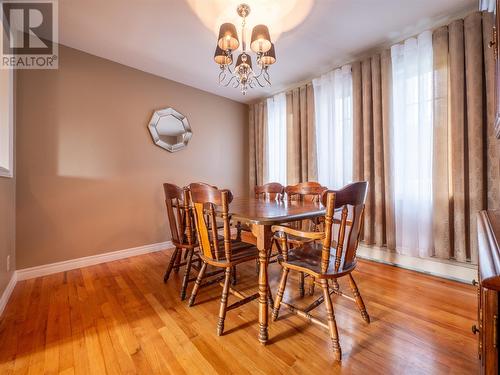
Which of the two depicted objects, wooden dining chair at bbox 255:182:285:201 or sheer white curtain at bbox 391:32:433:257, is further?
wooden dining chair at bbox 255:182:285:201

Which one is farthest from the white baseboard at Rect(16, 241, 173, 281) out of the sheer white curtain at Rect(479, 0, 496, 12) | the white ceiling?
the sheer white curtain at Rect(479, 0, 496, 12)

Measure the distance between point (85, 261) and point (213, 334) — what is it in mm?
2078

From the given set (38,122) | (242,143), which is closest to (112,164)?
(38,122)

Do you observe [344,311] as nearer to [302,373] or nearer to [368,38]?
[302,373]

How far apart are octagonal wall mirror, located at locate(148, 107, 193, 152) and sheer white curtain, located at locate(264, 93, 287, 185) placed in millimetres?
1354

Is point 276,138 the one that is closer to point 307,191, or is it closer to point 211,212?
point 307,191

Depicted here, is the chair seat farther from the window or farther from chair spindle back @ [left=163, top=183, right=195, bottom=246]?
the window

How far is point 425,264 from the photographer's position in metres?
2.34

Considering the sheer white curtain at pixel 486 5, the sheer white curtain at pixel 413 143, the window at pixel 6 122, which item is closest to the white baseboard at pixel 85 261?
the window at pixel 6 122

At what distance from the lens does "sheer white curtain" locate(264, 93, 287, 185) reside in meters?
3.73

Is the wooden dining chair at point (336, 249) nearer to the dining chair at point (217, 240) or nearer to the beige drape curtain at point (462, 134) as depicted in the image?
the dining chair at point (217, 240)

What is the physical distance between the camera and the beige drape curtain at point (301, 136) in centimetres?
327

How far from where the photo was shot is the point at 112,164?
9.41ft

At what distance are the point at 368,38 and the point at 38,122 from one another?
359 cm
